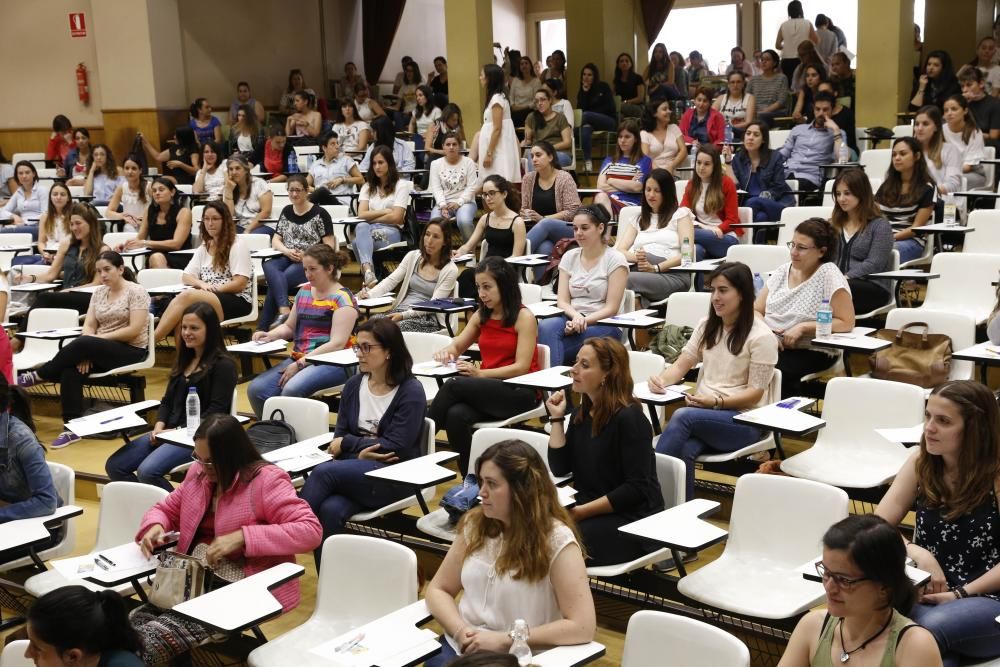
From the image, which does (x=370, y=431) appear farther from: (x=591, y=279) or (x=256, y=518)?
(x=591, y=279)

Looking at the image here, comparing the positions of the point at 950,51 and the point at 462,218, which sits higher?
the point at 950,51

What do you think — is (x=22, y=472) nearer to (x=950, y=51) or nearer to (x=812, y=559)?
(x=812, y=559)

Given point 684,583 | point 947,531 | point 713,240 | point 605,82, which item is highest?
point 605,82

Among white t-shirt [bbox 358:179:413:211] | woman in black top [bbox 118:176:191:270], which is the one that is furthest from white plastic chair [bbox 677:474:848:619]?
woman in black top [bbox 118:176:191:270]

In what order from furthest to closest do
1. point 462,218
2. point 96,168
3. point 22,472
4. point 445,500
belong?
point 96,168, point 462,218, point 22,472, point 445,500

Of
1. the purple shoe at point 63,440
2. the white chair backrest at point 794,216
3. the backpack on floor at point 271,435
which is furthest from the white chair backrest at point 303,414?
the white chair backrest at point 794,216

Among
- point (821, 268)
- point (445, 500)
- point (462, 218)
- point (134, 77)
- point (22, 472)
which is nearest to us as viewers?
point (445, 500)

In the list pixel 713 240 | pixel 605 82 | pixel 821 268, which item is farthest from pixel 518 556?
pixel 605 82

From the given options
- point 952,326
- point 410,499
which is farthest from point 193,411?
point 952,326

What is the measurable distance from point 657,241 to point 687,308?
125 centimetres

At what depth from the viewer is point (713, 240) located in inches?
293

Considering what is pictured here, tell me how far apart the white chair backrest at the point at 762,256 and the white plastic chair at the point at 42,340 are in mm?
3972

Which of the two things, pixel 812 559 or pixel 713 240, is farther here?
pixel 713 240

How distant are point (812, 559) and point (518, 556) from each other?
1046 millimetres
